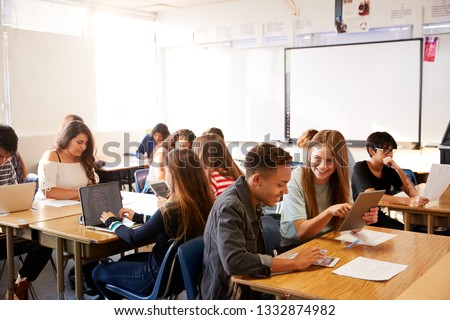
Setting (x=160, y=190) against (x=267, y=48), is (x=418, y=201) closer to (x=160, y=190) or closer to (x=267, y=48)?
(x=160, y=190)

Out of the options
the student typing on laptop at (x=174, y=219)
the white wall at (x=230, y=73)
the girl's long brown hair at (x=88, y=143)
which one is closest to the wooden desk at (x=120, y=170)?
the white wall at (x=230, y=73)

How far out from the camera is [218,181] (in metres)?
3.79

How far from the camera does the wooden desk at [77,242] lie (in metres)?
2.88

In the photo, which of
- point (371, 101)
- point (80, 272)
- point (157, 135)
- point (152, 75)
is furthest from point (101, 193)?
point (152, 75)

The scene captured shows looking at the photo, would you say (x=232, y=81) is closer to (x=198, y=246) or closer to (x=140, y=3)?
(x=140, y=3)

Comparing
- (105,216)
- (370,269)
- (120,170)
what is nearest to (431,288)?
(370,269)

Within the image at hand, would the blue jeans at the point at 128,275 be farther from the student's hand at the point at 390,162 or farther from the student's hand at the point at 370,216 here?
the student's hand at the point at 390,162

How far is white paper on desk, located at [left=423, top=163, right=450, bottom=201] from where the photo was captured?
3.65 meters

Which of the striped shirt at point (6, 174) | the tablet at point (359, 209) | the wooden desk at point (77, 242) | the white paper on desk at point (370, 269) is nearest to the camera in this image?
the white paper on desk at point (370, 269)

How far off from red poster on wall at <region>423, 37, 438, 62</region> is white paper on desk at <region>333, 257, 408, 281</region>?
443 cm

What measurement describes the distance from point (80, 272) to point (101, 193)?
1.55ft

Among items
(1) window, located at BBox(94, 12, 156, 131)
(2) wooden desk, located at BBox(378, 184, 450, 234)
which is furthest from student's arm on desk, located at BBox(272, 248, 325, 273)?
(1) window, located at BBox(94, 12, 156, 131)

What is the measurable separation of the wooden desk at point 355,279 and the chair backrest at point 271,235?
0.21m

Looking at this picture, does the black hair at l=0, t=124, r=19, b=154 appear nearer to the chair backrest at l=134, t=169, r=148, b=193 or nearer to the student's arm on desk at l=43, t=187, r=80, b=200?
the student's arm on desk at l=43, t=187, r=80, b=200
